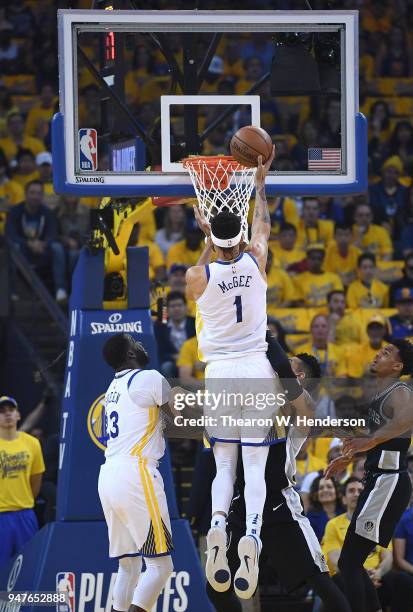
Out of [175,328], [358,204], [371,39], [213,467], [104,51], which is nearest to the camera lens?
[104,51]

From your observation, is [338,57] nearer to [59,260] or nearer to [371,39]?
[59,260]

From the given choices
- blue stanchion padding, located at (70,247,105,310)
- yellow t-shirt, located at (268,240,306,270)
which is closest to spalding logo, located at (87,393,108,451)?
blue stanchion padding, located at (70,247,105,310)

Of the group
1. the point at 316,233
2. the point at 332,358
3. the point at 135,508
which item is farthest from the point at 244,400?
the point at 316,233

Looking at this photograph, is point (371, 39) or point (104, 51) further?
point (371, 39)

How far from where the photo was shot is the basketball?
31.8 ft

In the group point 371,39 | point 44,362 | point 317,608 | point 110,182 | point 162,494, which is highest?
point 371,39

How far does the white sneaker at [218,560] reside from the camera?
883 cm

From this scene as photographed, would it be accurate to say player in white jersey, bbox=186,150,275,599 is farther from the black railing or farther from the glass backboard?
the black railing

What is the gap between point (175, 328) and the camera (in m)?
15.8

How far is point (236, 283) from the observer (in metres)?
9.20

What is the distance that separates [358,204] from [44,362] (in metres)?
4.94

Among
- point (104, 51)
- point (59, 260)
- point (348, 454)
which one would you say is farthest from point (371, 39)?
point (348, 454)

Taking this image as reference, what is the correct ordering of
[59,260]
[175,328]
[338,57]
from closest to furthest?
[338,57]
[175,328]
[59,260]

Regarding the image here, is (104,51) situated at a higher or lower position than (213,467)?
higher
